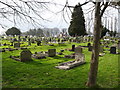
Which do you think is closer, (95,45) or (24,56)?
(95,45)

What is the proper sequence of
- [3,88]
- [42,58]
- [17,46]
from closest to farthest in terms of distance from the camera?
[3,88]
[42,58]
[17,46]

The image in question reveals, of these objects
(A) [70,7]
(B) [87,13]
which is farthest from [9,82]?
(B) [87,13]

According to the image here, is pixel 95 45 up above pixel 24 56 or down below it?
above

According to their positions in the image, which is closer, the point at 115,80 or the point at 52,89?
the point at 52,89

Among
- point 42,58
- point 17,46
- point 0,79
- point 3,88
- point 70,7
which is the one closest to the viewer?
point 70,7

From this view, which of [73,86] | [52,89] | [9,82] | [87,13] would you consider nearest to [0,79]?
[9,82]

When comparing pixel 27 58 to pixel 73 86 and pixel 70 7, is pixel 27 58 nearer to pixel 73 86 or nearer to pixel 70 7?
pixel 73 86

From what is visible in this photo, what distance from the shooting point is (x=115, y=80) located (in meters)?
6.72

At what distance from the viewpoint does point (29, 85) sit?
6156 millimetres

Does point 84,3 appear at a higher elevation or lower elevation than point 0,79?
higher

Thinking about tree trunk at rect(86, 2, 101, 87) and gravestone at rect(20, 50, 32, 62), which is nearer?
tree trunk at rect(86, 2, 101, 87)

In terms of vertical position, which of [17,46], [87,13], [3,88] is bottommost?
[3,88]

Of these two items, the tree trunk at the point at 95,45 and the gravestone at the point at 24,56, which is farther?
the gravestone at the point at 24,56

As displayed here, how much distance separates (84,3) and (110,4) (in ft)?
4.16
